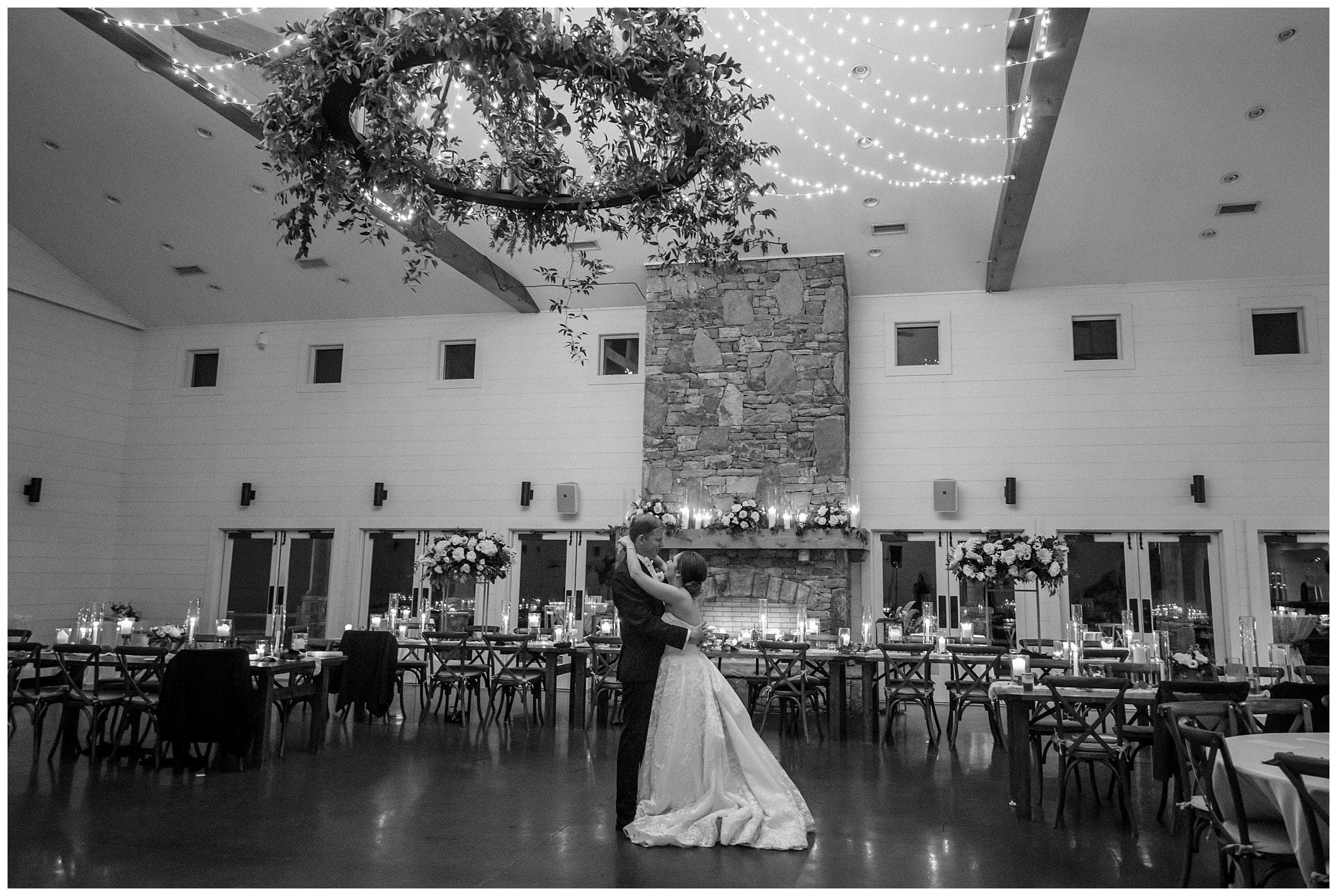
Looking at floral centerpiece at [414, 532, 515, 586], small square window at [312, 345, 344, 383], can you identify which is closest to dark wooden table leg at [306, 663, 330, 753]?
floral centerpiece at [414, 532, 515, 586]

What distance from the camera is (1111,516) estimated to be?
11.5 meters

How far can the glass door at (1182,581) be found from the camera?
11.2 m

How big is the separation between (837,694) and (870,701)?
1.38ft

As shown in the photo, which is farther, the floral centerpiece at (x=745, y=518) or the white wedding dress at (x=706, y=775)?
the floral centerpiece at (x=745, y=518)

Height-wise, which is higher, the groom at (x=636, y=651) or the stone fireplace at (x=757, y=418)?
the stone fireplace at (x=757, y=418)

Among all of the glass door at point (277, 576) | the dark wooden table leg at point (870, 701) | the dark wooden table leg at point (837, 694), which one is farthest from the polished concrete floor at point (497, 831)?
the glass door at point (277, 576)

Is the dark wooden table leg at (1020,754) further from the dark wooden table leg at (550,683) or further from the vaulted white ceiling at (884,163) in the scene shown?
the vaulted white ceiling at (884,163)

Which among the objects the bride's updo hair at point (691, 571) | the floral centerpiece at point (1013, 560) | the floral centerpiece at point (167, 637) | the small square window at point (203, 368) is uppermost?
the small square window at point (203, 368)

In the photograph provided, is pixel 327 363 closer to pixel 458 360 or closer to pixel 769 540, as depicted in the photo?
pixel 458 360

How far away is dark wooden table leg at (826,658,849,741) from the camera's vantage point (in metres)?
8.23

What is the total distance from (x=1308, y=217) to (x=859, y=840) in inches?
362

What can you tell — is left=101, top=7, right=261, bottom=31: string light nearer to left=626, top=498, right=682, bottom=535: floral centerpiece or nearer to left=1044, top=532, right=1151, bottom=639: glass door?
left=626, top=498, right=682, bottom=535: floral centerpiece

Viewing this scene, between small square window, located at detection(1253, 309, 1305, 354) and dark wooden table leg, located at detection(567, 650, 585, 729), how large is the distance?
872 cm

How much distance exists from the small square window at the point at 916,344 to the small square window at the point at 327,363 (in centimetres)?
792
